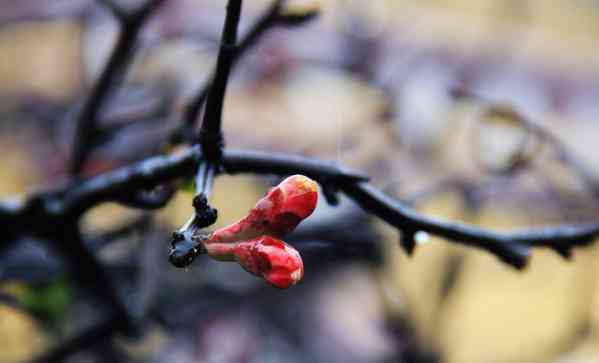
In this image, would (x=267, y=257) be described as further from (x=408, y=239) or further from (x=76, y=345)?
(x=76, y=345)

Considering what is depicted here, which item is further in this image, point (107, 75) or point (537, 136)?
point (537, 136)

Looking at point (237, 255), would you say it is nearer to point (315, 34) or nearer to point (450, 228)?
point (450, 228)

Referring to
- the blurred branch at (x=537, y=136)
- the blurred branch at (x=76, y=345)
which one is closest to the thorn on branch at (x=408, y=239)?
the blurred branch at (x=537, y=136)

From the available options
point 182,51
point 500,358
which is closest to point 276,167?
point 182,51

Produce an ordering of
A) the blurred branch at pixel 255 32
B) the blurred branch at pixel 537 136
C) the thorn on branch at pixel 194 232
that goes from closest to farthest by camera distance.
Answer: the thorn on branch at pixel 194 232, the blurred branch at pixel 255 32, the blurred branch at pixel 537 136

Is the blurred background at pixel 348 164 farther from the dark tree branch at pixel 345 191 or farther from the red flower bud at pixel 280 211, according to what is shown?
the red flower bud at pixel 280 211

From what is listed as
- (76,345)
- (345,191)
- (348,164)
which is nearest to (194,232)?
(345,191)

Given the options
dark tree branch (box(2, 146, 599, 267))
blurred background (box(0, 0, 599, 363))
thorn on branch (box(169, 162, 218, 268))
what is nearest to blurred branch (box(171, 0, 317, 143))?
blurred background (box(0, 0, 599, 363))
